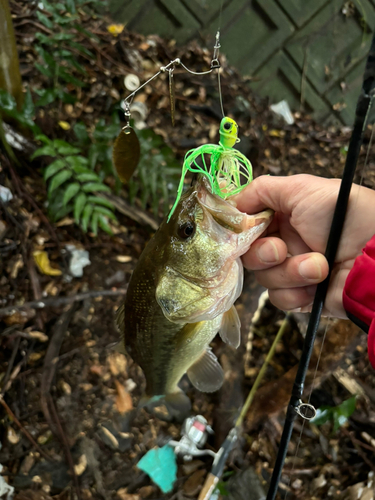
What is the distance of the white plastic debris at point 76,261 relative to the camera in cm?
220

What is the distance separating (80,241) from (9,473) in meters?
1.35

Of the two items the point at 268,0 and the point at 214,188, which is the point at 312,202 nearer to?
the point at 214,188

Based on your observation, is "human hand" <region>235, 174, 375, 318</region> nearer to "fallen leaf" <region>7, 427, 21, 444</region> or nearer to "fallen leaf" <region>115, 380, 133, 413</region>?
"fallen leaf" <region>115, 380, 133, 413</region>

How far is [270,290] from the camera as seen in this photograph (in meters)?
1.31

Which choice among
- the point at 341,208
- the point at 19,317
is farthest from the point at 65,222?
the point at 341,208

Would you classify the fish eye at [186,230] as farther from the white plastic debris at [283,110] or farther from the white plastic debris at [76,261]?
the white plastic debris at [283,110]

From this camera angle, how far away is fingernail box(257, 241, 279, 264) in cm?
106

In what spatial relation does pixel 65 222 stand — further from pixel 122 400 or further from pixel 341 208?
pixel 341 208

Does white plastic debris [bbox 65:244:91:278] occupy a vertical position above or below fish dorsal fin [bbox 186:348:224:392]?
above

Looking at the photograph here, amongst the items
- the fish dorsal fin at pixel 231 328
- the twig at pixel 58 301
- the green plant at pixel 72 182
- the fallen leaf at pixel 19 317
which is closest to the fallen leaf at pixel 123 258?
the twig at pixel 58 301

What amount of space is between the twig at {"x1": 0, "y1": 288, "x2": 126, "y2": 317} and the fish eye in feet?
4.40

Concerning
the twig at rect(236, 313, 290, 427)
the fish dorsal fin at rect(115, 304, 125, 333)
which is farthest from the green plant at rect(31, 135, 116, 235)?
the twig at rect(236, 313, 290, 427)

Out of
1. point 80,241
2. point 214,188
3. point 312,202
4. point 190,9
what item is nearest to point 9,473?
point 80,241

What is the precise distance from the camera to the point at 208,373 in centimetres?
155
